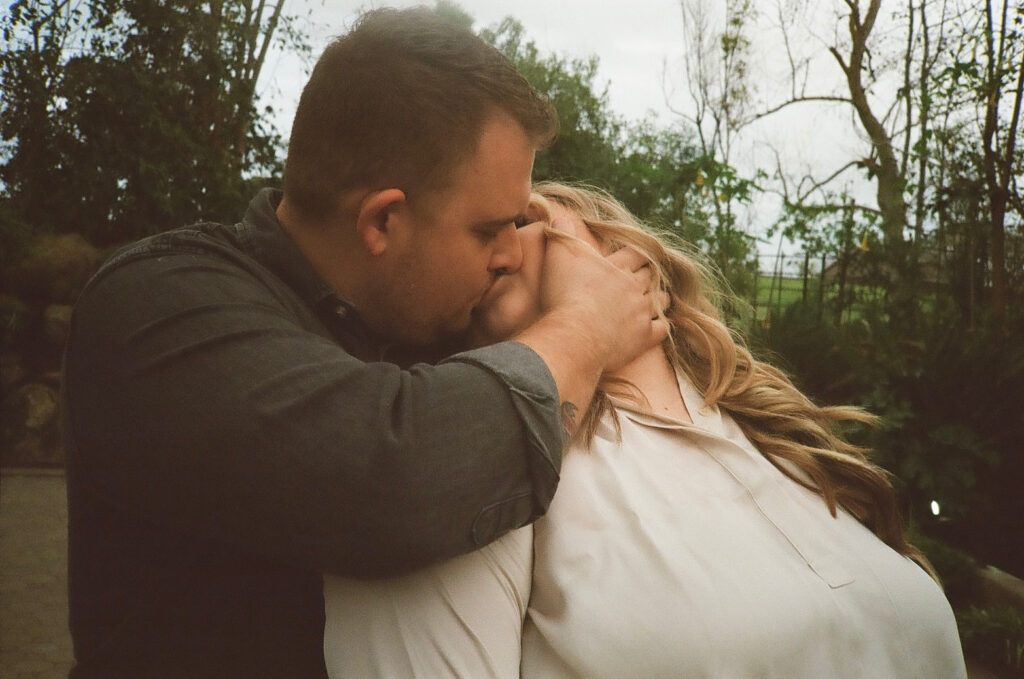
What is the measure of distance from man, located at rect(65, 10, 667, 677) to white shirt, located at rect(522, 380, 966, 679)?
178 millimetres

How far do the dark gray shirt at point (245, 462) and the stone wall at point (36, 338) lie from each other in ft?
22.2

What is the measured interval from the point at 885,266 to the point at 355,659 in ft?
27.4

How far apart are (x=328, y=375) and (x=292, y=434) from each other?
0.11 meters

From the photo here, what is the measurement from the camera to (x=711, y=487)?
163 centimetres

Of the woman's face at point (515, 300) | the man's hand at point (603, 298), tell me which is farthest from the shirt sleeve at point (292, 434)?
the woman's face at point (515, 300)

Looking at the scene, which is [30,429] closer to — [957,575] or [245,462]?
[957,575]

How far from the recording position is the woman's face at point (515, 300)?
1.86 metres

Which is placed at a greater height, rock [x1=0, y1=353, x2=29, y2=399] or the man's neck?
the man's neck

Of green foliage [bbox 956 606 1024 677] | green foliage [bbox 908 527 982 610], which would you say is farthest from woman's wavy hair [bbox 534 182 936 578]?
green foliage [bbox 908 527 982 610]

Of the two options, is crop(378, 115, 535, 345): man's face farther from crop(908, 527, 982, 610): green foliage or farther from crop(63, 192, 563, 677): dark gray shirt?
crop(908, 527, 982, 610): green foliage

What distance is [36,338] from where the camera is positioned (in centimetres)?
789

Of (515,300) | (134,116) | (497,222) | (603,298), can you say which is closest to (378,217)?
(497,222)

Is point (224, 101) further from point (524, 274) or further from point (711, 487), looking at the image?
point (711, 487)

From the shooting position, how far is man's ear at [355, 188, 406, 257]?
1651mm
